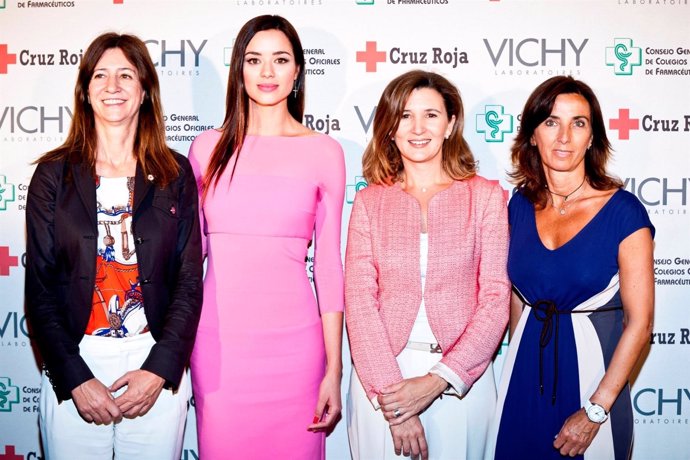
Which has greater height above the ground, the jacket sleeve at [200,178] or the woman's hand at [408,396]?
the jacket sleeve at [200,178]

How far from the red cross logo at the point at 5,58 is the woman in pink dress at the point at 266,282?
4.18 ft

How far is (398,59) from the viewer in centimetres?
269

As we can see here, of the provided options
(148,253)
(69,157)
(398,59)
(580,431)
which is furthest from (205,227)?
(580,431)

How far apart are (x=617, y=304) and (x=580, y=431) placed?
1.32ft

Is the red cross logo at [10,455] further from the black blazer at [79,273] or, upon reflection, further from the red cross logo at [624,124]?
the red cross logo at [624,124]

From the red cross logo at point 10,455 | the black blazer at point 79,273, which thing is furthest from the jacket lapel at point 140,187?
the red cross logo at point 10,455

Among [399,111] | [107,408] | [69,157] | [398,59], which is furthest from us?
[398,59]

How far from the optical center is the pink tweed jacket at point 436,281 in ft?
6.18

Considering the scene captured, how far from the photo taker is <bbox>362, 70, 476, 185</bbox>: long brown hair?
2061mm

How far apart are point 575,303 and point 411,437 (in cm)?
65

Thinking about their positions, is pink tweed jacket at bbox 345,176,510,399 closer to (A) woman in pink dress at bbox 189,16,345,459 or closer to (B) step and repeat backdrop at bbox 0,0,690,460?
(A) woman in pink dress at bbox 189,16,345,459

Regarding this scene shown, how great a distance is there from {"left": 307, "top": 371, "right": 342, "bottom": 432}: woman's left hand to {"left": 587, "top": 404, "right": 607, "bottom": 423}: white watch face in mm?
777

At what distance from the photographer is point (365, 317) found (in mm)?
1933

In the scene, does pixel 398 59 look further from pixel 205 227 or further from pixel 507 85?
pixel 205 227
